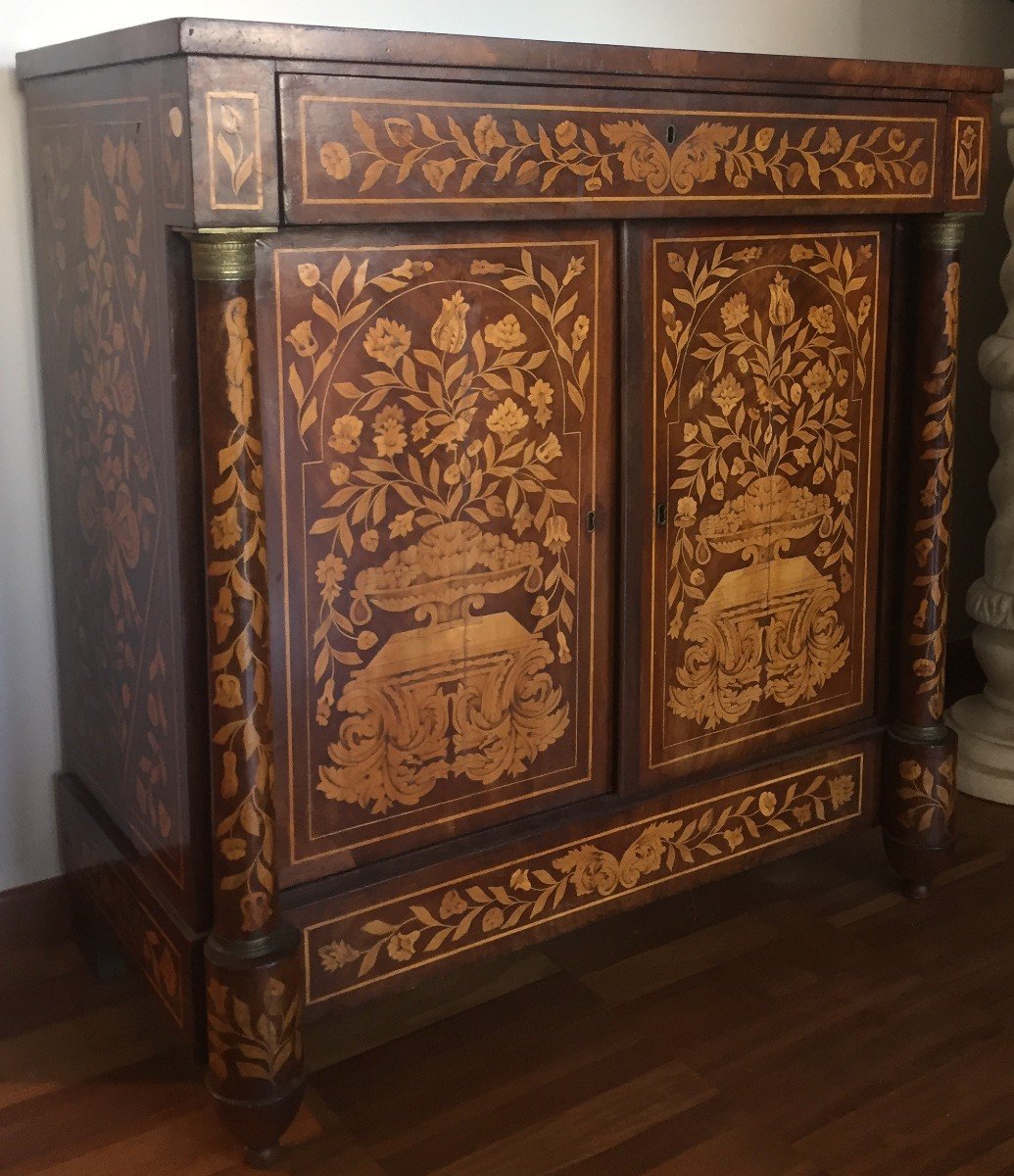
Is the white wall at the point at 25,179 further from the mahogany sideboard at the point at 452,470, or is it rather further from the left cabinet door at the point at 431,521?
the left cabinet door at the point at 431,521

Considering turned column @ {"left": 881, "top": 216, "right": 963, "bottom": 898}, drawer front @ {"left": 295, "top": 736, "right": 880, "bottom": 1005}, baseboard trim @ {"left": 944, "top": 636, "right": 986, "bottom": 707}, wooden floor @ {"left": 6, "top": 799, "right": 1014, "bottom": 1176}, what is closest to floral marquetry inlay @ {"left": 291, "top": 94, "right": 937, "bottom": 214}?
turned column @ {"left": 881, "top": 216, "right": 963, "bottom": 898}

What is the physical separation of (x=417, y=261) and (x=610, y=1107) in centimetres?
108

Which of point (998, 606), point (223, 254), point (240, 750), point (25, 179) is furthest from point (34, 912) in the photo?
point (998, 606)

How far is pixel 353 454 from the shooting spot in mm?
1656

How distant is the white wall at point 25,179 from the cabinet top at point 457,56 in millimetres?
165

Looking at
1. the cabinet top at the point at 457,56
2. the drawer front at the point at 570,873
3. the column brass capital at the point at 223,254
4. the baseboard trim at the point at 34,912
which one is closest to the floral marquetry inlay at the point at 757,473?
the drawer front at the point at 570,873

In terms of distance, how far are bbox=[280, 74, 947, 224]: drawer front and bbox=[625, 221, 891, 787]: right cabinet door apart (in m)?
0.07

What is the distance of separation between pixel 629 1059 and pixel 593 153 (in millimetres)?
1177

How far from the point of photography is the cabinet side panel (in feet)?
5.09

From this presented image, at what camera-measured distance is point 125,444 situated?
1.73 m

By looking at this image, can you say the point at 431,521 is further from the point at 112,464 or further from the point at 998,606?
the point at 998,606

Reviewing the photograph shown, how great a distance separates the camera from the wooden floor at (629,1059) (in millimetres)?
1750

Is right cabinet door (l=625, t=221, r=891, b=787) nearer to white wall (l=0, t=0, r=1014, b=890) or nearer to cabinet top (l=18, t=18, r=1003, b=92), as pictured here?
cabinet top (l=18, t=18, r=1003, b=92)

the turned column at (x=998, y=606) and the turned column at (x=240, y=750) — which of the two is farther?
the turned column at (x=998, y=606)
